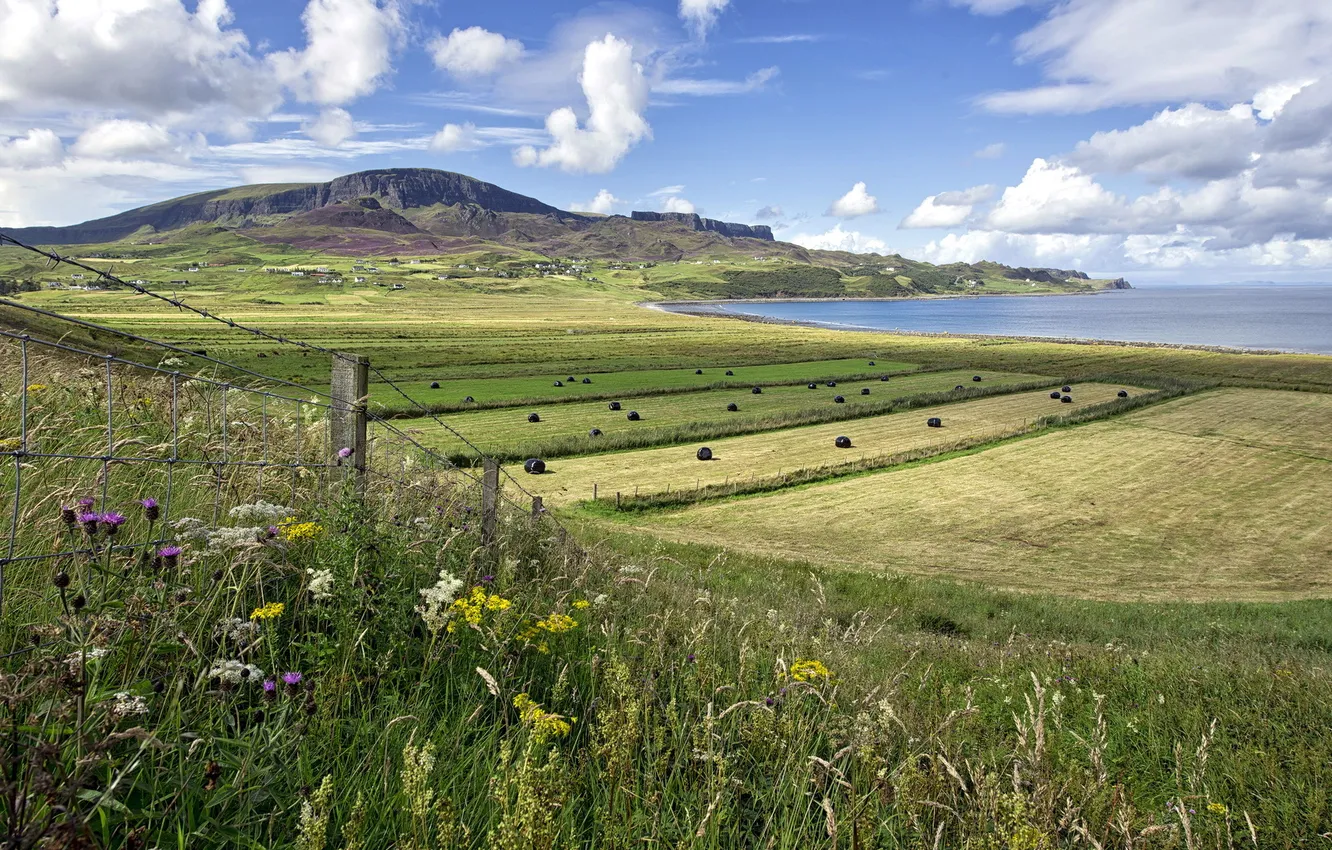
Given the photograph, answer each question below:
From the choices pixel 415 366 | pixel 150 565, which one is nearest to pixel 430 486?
pixel 150 565

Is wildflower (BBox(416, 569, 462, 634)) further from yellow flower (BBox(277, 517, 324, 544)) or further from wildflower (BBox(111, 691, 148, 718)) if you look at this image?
wildflower (BBox(111, 691, 148, 718))

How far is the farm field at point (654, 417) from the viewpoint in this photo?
35.7 meters

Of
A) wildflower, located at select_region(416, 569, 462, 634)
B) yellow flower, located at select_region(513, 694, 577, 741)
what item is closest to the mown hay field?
wildflower, located at select_region(416, 569, 462, 634)

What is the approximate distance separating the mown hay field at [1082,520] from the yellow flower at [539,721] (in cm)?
1791

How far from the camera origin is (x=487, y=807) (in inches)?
121

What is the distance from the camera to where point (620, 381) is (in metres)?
61.9

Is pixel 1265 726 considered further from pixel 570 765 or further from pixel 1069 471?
pixel 1069 471

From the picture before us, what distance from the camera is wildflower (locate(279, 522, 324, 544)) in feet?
14.9

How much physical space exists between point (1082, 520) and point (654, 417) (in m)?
24.3

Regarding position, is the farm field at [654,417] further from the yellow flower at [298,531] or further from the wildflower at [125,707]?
the wildflower at [125,707]

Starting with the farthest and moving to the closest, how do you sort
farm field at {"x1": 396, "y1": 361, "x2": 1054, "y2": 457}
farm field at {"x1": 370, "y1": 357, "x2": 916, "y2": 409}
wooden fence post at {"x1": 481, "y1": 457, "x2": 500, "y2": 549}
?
1. farm field at {"x1": 370, "y1": 357, "x2": 916, "y2": 409}
2. farm field at {"x1": 396, "y1": 361, "x2": 1054, "y2": 457}
3. wooden fence post at {"x1": 481, "y1": 457, "x2": 500, "y2": 549}

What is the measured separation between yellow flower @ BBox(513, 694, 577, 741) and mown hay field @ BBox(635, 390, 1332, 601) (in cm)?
1791

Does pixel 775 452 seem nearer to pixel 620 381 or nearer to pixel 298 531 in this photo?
pixel 620 381

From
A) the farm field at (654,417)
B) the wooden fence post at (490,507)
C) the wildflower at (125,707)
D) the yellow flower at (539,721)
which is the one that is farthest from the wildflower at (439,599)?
the farm field at (654,417)
